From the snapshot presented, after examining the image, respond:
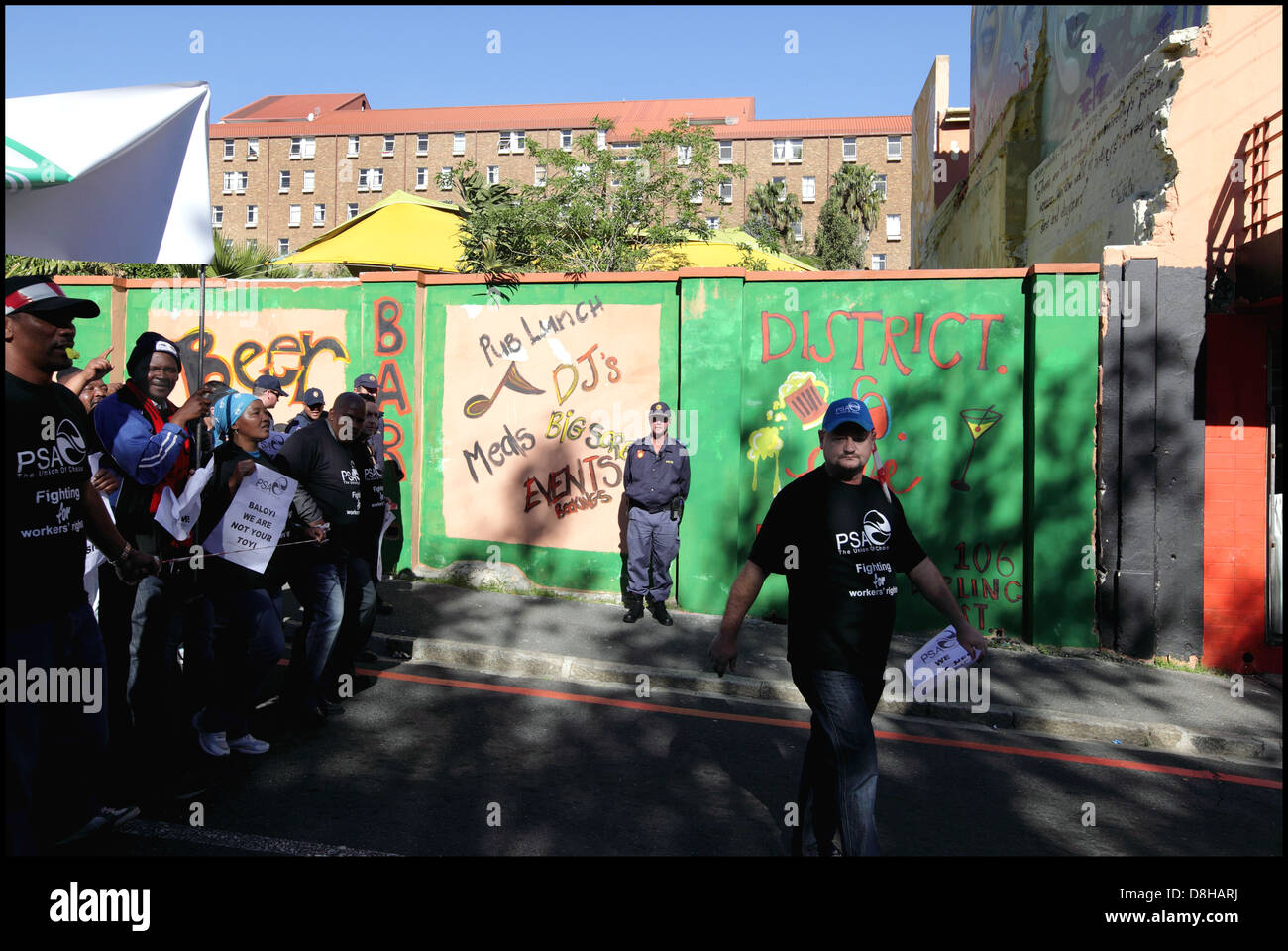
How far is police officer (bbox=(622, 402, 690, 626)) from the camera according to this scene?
29.0 feet

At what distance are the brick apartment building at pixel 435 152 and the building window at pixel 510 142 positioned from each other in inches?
2.7

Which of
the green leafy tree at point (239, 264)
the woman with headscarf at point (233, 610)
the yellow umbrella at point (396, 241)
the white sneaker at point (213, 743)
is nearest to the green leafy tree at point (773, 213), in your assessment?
the green leafy tree at point (239, 264)

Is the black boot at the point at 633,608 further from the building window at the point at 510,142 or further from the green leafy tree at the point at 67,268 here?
the building window at the point at 510,142

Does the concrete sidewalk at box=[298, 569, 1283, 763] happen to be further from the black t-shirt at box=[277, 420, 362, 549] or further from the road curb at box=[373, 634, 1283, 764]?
the black t-shirt at box=[277, 420, 362, 549]

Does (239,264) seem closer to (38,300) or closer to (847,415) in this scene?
(38,300)

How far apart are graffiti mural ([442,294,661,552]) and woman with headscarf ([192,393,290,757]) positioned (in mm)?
4735

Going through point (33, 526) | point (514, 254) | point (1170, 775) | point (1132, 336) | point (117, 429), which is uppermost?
point (514, 254)

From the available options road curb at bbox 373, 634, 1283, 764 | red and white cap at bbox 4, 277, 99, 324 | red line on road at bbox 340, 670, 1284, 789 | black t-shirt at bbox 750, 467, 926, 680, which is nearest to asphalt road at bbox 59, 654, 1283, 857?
red line on road at bbox 340, 670, 1284, 789

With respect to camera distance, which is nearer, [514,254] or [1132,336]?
[1132,336]
